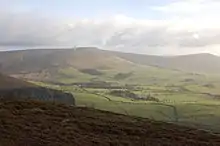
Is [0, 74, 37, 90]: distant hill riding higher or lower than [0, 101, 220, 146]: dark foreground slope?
higher

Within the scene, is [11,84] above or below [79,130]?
above

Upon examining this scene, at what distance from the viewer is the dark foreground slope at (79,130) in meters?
26.2

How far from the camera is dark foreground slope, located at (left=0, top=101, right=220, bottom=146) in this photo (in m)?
26.2

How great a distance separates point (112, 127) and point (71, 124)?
2659 millimetres

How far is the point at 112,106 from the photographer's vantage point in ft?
445

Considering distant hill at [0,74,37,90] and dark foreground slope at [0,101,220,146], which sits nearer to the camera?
dark foreground slope at [0,101,220,146]

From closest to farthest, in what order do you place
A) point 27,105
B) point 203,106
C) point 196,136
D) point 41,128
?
1. point 41,128
2. point 196,136
3. point 27,105
4. point 203,106

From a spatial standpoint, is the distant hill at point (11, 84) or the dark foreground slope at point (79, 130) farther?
the distant hill at point (11, 84)

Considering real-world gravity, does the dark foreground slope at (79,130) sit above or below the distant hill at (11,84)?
below

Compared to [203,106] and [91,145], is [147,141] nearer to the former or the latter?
[91,145]

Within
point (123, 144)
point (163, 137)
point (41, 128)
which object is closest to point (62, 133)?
point (41, 128)

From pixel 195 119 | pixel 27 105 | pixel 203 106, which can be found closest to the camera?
pixel 27 105

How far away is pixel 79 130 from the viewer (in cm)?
2852

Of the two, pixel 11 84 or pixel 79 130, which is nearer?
pixel 79 130
